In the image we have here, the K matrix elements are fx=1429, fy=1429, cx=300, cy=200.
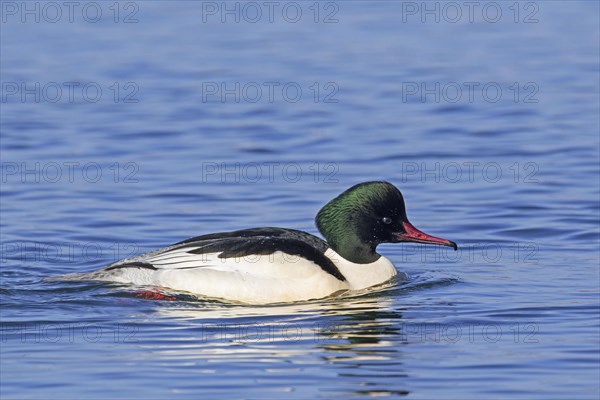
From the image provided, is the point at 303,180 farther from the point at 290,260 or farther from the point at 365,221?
the point at 290,260

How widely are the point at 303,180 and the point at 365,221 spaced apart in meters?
4.91

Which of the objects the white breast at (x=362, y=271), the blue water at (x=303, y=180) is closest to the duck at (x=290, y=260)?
the white breast at (x=362, y=271)

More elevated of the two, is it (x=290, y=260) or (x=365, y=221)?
(x=365, y=221)

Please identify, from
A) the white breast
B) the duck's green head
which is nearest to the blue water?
the white breast

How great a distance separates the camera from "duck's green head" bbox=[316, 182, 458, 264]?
1388 centimetres

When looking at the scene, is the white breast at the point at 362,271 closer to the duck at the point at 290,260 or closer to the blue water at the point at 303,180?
the duck at the point at 290,260

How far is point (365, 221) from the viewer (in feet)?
45.8

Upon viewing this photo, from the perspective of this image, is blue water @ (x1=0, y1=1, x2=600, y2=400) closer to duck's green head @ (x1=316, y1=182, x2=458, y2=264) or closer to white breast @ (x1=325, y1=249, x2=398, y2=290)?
white breast @ (x1=325, y1=249, x2=398, y2=290)

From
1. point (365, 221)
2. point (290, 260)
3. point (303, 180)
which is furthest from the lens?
point (303, 180)

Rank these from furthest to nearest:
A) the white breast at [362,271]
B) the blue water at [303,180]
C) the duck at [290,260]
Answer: the white breast at [362,271]
the duck at [290,260]
the blue water at [303,180]

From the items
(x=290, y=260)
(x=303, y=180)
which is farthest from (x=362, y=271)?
(x=303, y=180)

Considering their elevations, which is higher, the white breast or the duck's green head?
A: the duck's green head

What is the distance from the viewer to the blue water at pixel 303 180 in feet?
36.5

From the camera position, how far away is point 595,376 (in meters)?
10.7
